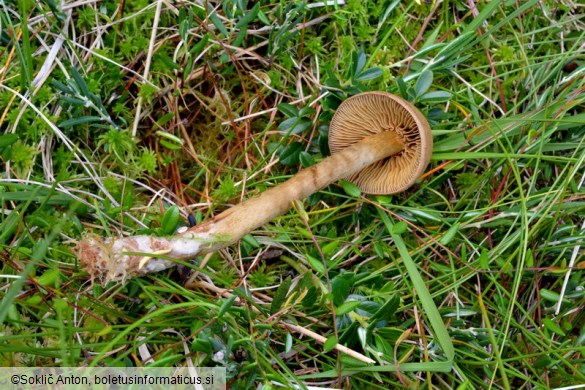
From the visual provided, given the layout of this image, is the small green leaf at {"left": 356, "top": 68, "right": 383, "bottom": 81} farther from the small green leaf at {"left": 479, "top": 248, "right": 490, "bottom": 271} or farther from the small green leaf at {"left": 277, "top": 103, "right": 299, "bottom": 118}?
the small green leaf at {"left": 479, "top": 248, "right": 490, "bottom": 271}

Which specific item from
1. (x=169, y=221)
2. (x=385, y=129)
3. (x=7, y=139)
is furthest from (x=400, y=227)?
(x=7, y=139)

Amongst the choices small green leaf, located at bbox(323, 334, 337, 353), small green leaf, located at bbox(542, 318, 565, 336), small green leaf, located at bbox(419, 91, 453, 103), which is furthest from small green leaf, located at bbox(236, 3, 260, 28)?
small green leaf, located at bbox(542, 318, 565, 336)

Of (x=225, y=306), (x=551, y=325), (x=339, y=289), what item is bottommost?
(x=551, y=325)

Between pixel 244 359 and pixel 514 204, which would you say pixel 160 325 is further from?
pixel 514 204

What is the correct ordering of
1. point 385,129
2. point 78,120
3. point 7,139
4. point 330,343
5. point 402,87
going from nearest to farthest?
1. point 330,343
2. point 7,139
3. point 78,120
4. point 402,87
5. point 385,129

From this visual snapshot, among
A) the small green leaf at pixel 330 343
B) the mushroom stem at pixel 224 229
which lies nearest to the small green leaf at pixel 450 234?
the mushroom stem at pixel 224 229

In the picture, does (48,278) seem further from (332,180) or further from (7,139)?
(332,180)

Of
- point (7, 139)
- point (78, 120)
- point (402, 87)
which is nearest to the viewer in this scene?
point (7, 139)

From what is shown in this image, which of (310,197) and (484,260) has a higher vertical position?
(310,197)

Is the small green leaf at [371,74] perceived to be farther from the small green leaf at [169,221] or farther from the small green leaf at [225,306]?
the small green leaf at [225,306]
